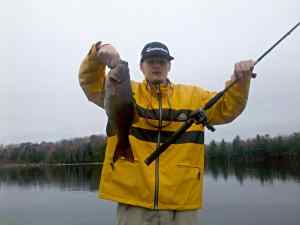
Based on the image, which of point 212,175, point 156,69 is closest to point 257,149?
point 212,175

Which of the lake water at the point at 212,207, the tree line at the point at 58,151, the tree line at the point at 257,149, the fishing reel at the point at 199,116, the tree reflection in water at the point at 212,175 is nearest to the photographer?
the fishing reel at the point at 199,116

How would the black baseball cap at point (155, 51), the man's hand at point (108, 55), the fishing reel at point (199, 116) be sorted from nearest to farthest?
1. the man's hand at point (108, 55)
2. the fishing reel at point (199, 116)
3. the black baseball cap at point (155, 51)

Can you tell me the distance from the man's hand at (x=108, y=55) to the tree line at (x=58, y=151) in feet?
380

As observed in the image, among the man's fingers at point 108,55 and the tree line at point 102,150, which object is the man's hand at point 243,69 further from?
the tree line at point 102,150

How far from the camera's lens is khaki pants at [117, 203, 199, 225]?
446cm

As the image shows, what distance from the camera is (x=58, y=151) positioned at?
13912 centimetres

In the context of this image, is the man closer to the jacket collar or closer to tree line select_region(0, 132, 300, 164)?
the jacket collar

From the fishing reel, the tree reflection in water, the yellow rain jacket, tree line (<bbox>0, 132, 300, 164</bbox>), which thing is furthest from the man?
tree line (<bbox>0, 132, 300, 164</bbox>)

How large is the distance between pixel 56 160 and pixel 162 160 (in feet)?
451

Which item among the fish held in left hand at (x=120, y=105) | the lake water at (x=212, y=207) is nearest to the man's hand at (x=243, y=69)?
the fish held in left hand at (x=120, y=105)

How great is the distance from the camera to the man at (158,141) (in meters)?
4.45

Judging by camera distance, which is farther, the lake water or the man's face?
the lake water

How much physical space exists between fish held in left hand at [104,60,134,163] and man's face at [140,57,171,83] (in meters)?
0.67

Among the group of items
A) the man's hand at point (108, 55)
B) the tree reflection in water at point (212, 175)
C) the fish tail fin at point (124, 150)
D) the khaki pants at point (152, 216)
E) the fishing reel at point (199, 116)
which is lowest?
the tree reflection in water at point (212, 175)
